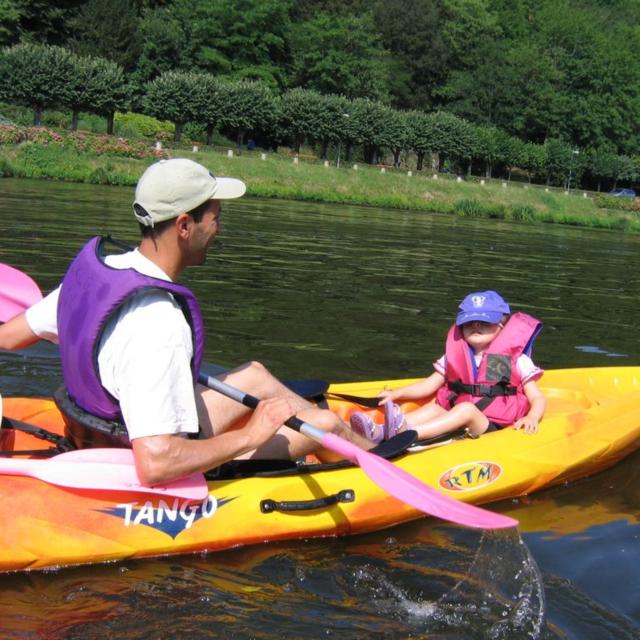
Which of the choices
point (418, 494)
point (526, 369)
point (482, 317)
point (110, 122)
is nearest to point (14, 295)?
point (418, 494)

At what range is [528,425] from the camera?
4957 millimetres

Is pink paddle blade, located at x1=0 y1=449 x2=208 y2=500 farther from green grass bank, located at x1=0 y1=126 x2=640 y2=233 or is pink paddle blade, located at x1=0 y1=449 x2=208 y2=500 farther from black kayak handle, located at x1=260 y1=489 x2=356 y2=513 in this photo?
green grass bank, located at x1=0 y1=126 x2=640 y2=233

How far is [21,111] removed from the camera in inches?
1612

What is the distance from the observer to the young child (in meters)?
5.19

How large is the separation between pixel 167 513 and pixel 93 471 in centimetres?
38

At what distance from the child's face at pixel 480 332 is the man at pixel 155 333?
2.07m

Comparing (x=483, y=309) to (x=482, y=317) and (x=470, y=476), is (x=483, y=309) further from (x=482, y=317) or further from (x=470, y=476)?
(x=470, y=476)

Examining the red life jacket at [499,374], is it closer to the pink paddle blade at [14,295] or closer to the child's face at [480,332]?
the child's face at [480,332]

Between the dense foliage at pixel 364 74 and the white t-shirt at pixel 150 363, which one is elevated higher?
the dense foliage at pixel 364 74

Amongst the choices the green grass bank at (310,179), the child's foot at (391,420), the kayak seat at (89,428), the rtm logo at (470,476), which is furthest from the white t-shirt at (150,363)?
the green grass bank at (310,179)

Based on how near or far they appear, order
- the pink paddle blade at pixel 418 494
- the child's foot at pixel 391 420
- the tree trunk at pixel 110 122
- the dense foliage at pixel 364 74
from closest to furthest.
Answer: the pink paddle blade at pixel 418 494
the child's foot at pixel 391 420
the tree trunk at pixel 110 122
the dense foliage at pixel 364 74

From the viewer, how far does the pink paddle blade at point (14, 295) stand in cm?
437

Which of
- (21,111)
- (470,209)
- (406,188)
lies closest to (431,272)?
(470,209)

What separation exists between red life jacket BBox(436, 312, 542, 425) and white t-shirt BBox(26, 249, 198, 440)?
2471 mm
